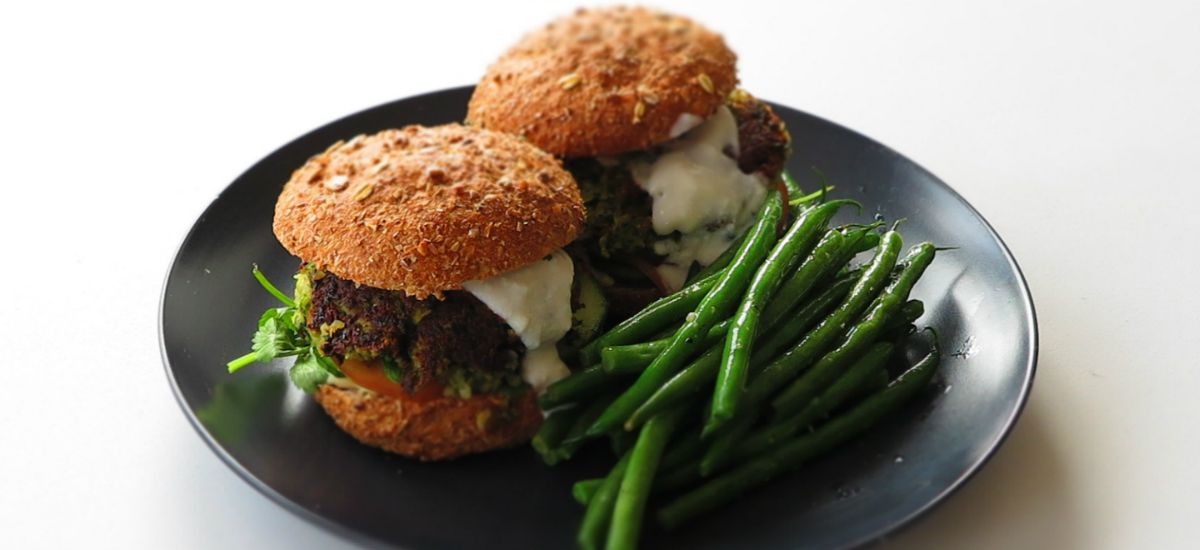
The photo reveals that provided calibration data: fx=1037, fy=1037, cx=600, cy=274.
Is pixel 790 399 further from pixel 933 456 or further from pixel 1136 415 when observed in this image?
pixel 1136 415

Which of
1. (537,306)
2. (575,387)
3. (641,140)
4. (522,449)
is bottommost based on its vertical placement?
(522,449)

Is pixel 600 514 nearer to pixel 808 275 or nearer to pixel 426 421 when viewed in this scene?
pixel 426 421

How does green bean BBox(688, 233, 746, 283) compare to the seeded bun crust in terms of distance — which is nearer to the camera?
green bean BBox(688, 233, 746, 283)

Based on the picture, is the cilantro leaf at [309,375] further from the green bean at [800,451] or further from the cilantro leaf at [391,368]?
the green bean at [800,451]

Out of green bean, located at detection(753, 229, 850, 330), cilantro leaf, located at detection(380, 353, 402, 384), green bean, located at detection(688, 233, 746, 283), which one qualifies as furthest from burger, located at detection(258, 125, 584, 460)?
green bean, located at detection(753, 229, 850, 330)

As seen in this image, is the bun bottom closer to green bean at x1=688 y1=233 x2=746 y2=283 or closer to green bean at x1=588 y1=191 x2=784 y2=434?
green bean at x1=588 y1=191 x2=784 y2=434

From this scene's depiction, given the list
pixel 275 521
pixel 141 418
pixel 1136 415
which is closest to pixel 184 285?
pixel 141 418

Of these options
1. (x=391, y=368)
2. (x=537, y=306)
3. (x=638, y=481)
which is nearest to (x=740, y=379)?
(x=638, y=481)
